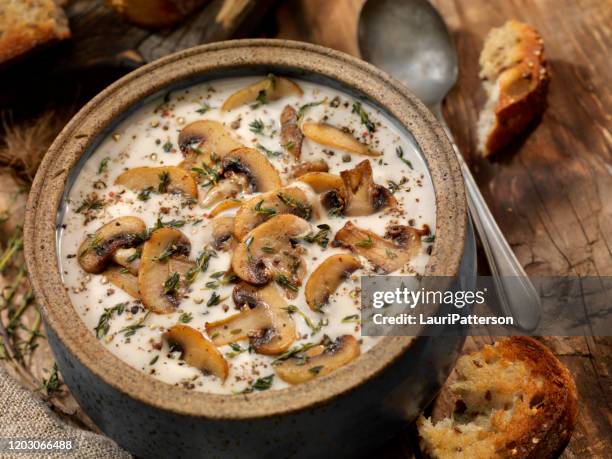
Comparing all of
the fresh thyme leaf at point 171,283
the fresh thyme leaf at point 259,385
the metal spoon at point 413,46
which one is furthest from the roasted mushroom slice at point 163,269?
the metal spoon at point 413,46

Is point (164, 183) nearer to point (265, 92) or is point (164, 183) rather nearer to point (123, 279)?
point (123, 279)

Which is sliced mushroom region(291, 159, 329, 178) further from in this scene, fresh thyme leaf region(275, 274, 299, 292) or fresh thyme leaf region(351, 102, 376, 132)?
fresh thyme leaf region(275, 274, 299, 292)

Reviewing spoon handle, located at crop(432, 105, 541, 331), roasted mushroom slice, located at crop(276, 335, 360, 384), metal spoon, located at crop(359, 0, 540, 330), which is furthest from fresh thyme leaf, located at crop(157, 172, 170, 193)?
metal spoon, located at crop(359, 0, 540, 330)

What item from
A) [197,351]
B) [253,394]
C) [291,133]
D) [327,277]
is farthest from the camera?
[291,133]

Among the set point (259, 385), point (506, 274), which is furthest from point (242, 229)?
point (506, 274)

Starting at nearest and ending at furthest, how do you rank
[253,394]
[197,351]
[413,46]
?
[253,394]
[197,351]
[413,46]

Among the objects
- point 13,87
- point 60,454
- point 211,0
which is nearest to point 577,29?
point 211,0

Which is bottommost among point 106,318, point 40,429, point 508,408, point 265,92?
point 40,429
